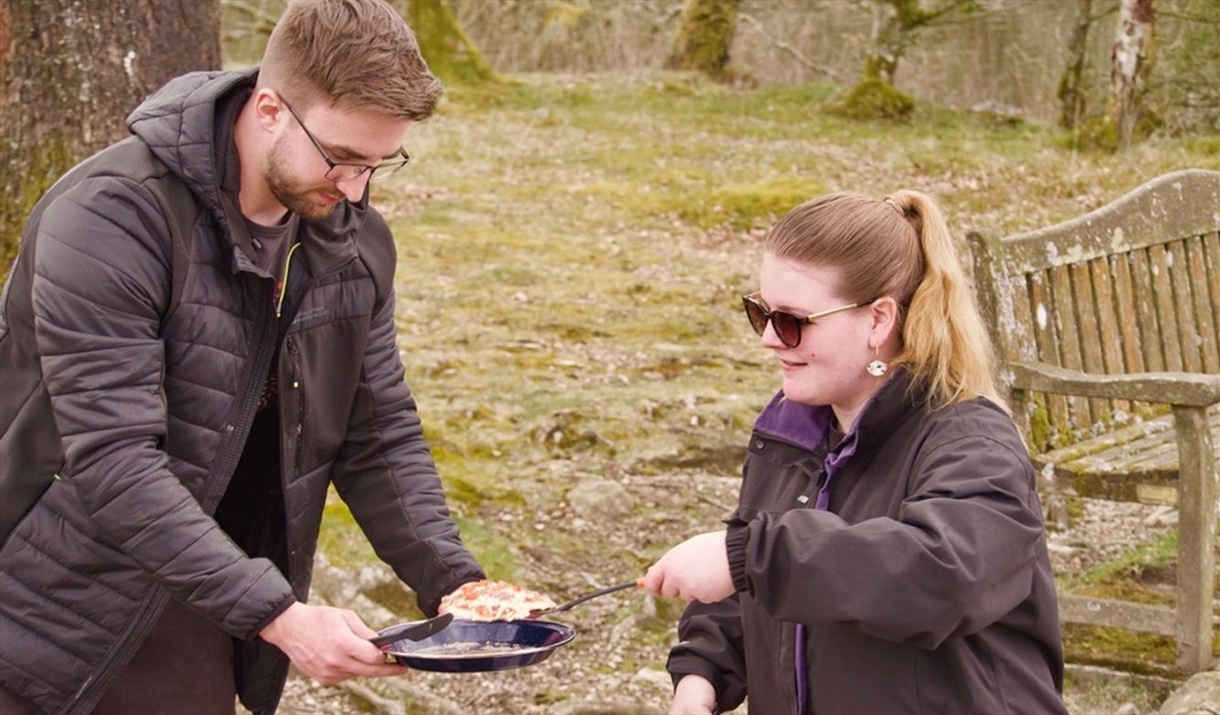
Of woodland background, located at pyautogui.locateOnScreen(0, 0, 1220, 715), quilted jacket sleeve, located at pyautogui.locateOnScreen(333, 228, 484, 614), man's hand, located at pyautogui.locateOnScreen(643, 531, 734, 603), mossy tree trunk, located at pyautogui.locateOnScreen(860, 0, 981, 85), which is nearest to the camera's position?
man's hand, located at pyautogui.locateOnScreen(643, 531, 734, 603)

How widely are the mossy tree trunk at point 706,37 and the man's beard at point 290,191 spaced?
758 inches

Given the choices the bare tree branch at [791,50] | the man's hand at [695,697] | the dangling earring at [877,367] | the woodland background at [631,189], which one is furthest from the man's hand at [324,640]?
the bare tree branch at [791,50]

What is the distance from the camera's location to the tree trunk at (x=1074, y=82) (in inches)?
693

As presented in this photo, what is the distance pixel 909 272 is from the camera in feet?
8.78

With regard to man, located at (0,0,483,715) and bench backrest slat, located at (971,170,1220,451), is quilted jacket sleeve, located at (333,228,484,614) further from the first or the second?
bench backrest slat, located at (971,170,1220,451)

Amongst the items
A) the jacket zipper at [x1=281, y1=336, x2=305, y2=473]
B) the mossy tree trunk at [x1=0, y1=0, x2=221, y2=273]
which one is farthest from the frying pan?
the mossy tree trunk at [x1=0, y1=0, x2=221, y2=273]

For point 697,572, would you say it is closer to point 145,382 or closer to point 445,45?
point 145,382

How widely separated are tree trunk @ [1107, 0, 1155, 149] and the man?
12.7 meters

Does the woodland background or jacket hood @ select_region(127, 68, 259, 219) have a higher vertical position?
jacket hood @ select_region(127, 68, 259, 219)

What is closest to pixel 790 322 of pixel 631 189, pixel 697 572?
pixel 697 572

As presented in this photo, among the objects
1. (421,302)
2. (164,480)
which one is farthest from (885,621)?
(421,302)

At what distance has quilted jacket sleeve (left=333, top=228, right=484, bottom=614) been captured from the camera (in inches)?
127

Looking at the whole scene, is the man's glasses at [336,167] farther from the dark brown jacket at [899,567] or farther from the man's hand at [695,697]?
the man's hand at [695,697]

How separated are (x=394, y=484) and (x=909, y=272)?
1332mm
